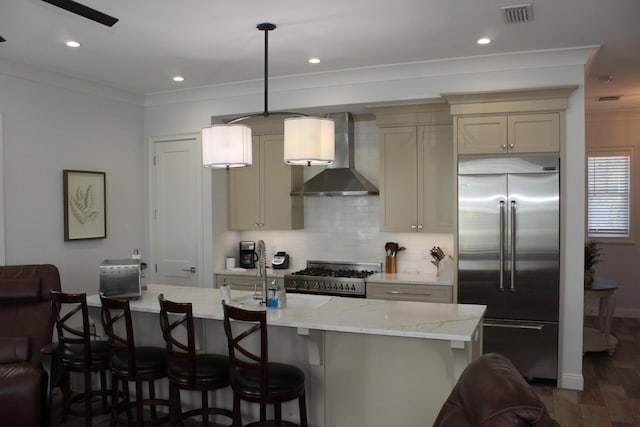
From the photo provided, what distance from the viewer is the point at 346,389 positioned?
3174mm

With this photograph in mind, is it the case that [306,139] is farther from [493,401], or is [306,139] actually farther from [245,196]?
[245,196]

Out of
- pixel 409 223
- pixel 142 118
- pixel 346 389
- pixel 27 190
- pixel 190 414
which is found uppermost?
pixel 142 118

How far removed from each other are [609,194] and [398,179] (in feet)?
12.4

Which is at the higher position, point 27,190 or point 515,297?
point 27,190

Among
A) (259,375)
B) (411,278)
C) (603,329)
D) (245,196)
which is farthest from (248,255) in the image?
(603,329)

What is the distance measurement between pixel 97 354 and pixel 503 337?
3.20m

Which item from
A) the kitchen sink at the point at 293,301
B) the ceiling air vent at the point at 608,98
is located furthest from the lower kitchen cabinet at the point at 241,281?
the ceiling air vent at the point at 608,98

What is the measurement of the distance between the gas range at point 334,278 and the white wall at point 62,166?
1.88 m

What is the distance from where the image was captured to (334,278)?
5.09m

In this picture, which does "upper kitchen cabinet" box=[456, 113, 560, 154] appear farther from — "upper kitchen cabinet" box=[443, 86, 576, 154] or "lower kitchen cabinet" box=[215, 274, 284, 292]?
"lower kitchen cabinet" box=[215, 274, 284, 292]

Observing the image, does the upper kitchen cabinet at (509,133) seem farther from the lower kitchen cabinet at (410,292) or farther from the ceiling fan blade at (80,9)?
the ceiling fan blade at (80,9)

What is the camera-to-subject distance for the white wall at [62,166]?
4.51 metres

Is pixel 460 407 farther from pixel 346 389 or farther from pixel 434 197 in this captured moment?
pixel 434 197

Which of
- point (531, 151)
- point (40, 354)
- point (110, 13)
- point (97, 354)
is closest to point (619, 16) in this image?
point (531, 151)
